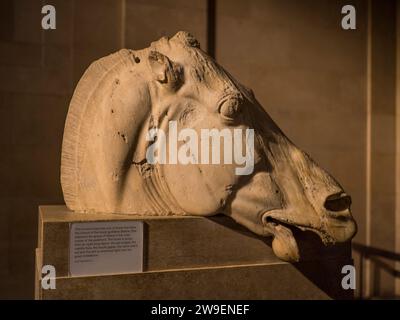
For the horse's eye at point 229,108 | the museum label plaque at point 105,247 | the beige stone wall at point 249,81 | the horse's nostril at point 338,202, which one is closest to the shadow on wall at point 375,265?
the beige stone wall at point 249,81

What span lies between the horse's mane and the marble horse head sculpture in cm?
1

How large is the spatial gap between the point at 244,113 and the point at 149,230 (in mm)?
720

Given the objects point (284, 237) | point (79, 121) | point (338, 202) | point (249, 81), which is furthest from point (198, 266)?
point (249, 81)

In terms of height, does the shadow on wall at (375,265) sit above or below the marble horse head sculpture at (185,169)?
below

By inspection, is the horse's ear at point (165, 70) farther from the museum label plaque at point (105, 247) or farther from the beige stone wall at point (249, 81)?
the beige stone wall at point (249, 81)

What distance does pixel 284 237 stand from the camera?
79.6 inches

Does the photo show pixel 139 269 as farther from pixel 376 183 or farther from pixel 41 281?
pixel 376 183

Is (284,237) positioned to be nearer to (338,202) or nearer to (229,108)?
(338,202)

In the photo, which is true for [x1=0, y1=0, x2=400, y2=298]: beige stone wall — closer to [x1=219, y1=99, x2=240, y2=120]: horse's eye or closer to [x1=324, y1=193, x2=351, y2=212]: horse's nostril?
[x1=219, y1=99, x2=240, y2=120]: horse's eye

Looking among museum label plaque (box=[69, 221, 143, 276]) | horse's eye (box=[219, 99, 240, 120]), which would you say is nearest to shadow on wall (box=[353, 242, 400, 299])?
horse's eye (box=[219, 99, 240, 120])

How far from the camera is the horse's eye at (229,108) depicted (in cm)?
199

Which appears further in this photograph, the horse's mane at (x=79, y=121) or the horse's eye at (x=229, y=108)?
the horse's mane at (x=79, y=121)

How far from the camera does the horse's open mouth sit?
6.58ft

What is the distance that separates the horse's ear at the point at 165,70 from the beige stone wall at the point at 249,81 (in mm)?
1463
